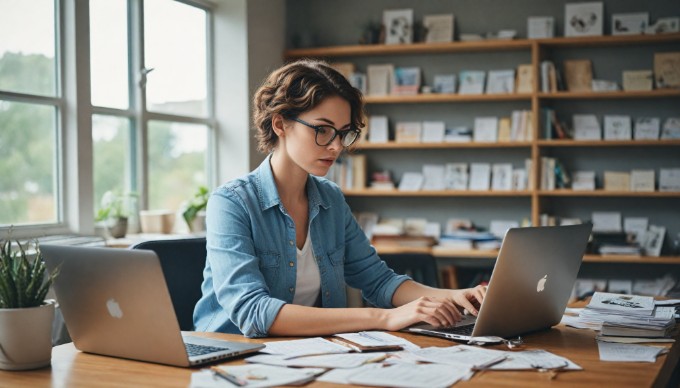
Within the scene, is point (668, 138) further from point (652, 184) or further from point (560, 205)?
point (560, 205)

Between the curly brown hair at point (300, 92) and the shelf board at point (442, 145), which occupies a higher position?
the curly brown hair at point (300, 92)

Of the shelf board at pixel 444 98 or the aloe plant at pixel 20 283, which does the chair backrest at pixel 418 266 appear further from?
the shelf board at pixel 444 98

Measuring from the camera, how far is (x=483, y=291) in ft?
6.38

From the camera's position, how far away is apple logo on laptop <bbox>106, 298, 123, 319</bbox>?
1.63 m

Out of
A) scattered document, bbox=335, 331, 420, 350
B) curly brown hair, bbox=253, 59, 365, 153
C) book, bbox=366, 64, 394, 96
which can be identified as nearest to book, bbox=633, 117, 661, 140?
book, bbox=366, 64, 394, 96

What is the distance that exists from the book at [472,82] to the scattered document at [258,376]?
396 cm

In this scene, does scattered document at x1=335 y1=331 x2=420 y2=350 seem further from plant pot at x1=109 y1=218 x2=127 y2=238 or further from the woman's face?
plant pot at x1=109 y1=218 x2=127 y2=238

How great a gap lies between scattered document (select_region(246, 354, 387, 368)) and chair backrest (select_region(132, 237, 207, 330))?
0.81 metres

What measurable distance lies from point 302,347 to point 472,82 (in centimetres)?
385

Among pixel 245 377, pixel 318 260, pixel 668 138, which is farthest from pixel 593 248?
pixel 245 377

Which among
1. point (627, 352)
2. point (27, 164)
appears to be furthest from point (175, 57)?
point (627, 352)

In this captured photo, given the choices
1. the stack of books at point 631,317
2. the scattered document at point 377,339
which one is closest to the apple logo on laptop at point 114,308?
the scattered document at point 377,339

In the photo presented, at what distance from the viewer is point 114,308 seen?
1643 mm

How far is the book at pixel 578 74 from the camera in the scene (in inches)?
201
